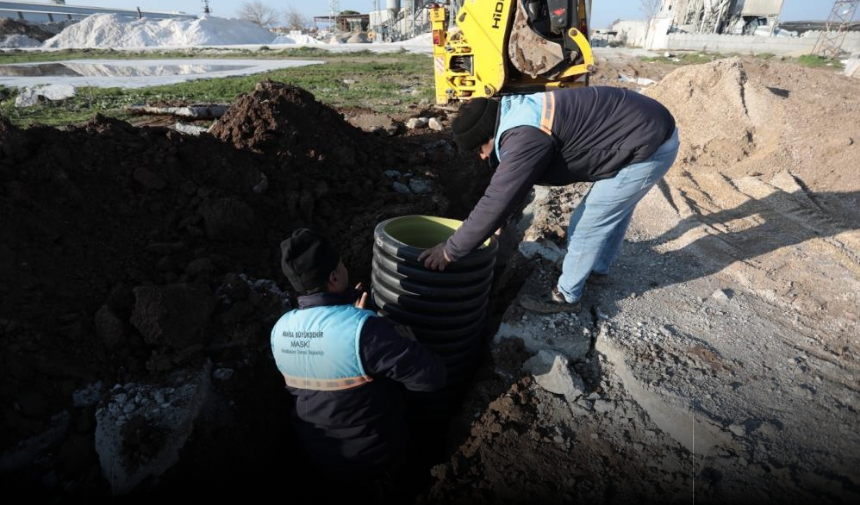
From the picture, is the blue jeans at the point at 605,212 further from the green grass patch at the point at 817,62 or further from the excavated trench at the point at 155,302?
the green grass patch at the point at 817,62

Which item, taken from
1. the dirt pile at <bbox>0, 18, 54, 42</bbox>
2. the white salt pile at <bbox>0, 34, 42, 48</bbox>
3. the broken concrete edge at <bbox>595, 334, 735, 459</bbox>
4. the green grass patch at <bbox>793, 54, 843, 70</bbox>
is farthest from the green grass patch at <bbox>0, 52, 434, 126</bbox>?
the dirt pile at <bbox>0, 18, 54, 42</bbox>

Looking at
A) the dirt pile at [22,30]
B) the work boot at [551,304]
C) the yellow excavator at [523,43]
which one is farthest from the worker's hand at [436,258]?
the dirt pile at [22,30]

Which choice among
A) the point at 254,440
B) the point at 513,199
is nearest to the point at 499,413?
the point at 513,199

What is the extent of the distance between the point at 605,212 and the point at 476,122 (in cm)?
110

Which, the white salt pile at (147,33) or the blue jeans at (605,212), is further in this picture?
the white salt pile at (147,33)

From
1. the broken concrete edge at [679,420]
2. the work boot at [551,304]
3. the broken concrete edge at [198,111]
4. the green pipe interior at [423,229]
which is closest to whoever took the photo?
the broken concrete edge at [679,420]

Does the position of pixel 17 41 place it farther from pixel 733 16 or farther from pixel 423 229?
pixel 733 16

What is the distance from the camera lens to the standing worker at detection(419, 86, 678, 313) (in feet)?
7.57

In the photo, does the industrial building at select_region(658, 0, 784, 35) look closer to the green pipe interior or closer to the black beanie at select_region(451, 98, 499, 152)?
the green pipe interior

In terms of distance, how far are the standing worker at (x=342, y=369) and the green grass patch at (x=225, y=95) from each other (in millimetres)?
6020

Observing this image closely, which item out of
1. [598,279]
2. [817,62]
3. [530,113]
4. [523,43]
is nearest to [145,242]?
[530,113]

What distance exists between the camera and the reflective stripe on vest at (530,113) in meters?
2.31

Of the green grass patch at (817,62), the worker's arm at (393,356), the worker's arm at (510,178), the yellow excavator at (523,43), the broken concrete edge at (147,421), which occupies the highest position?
the green grass patch at (817,62)

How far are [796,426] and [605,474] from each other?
3.51ft
